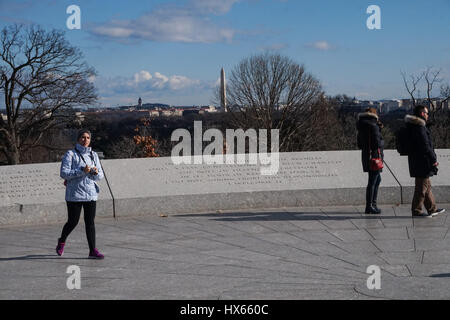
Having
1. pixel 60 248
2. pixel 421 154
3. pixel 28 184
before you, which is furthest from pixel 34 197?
pixel 421 154

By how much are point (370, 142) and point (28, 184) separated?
5379mm

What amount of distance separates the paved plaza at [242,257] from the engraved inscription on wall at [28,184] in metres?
0.63

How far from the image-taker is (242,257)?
6082 mm

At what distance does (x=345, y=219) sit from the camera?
805cm

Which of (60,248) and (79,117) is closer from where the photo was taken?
(60,248)

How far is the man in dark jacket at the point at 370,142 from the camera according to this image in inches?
317

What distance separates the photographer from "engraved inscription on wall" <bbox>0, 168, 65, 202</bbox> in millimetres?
8484

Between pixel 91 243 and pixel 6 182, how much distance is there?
10.9 ft

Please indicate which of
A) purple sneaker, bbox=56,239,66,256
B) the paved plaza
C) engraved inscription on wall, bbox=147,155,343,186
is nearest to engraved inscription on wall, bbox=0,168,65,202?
the paved plaza

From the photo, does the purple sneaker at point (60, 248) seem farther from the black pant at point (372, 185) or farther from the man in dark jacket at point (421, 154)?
the man in dark jacket at point (421, 154)

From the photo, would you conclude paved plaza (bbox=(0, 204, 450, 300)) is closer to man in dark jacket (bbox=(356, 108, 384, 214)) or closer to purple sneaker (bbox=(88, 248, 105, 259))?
purple sneaker (bbox=(88, 248, 105, 259))

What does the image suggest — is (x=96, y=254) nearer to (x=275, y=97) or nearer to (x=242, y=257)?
(x=242, y=257)

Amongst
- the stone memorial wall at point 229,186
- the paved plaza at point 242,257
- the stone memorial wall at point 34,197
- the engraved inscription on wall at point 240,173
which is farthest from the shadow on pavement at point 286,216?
the stone memorial wall at point 34,197
